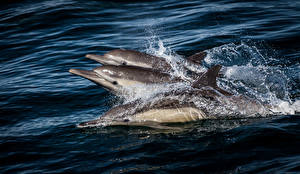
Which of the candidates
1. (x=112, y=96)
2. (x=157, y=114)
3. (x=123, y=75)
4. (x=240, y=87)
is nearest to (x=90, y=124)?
(x=157, y=114)

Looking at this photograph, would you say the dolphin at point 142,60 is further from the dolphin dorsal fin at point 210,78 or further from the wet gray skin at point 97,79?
the dolphin dorsal fin at point 210,78

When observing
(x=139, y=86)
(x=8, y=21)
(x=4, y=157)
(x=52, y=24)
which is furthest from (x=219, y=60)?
(x=8, y=21)

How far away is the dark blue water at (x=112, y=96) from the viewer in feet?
21.6

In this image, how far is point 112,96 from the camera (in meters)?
10.4

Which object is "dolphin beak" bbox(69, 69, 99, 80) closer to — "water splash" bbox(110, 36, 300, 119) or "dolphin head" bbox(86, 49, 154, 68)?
"water splash" bbox(110, 36, 300, 119)

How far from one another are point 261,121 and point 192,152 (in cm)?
180

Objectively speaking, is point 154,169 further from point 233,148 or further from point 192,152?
point 233,148

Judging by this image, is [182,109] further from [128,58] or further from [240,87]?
[128,58]

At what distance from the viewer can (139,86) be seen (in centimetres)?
927

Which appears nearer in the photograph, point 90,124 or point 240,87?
point 90,124

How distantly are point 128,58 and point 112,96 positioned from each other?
1040 millimetres

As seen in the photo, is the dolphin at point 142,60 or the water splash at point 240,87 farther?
the dolphin at point 142,60

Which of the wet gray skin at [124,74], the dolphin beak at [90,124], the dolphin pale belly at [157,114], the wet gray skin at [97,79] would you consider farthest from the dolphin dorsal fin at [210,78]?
the wet gray skin at [97,79]

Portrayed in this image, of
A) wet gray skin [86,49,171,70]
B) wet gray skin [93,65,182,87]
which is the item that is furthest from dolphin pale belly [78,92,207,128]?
wet gray skin [86,49,171,70]
